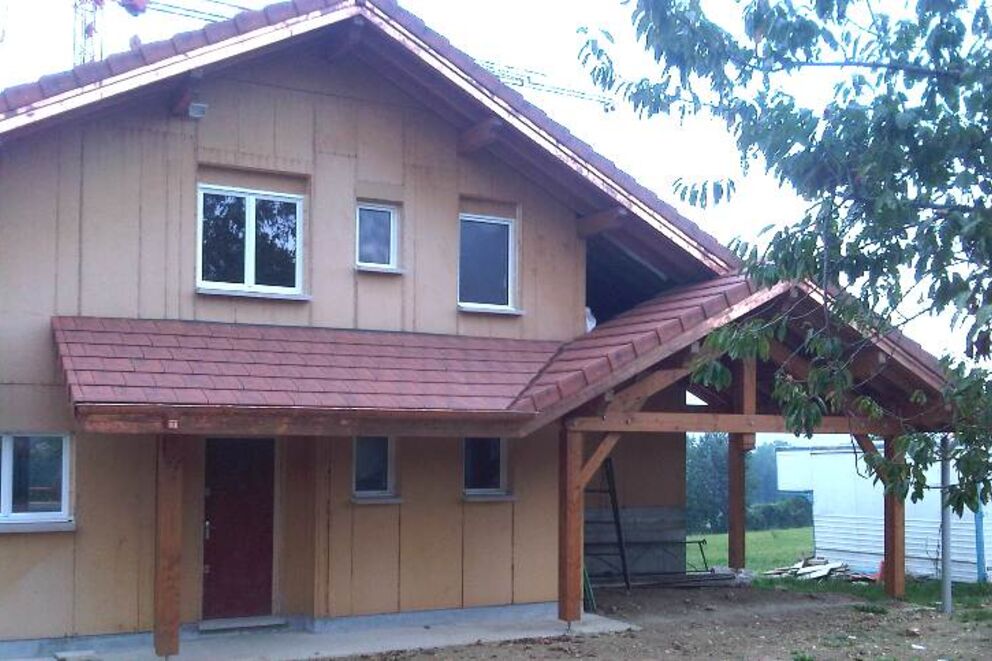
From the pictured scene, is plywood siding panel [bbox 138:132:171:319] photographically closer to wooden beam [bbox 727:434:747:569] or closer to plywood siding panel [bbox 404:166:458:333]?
plywood siding panel [bbox 404:166:458:333]

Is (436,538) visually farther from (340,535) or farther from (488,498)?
(340,535)

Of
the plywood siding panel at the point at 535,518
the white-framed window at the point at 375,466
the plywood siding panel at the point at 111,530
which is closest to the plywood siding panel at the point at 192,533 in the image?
the plywood siding panel at the point at 111,530

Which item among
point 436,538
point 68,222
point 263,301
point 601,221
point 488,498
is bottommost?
point 436,538

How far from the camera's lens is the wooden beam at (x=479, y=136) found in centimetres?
1420

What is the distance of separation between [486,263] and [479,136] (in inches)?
61.7

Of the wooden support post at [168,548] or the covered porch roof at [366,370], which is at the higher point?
the covered porch roof at [366,370]

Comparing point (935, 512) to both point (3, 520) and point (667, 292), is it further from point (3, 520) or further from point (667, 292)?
point (3, 520)

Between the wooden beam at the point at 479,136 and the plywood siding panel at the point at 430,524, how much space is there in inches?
134

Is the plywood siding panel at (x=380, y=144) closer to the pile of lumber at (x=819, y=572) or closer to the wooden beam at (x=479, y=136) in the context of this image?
the wooden beam at (x=479, y=136)

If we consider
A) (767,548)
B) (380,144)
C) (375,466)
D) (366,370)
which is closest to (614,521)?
(375,466)

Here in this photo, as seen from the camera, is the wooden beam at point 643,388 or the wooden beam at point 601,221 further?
the wooden beam at point 601,221

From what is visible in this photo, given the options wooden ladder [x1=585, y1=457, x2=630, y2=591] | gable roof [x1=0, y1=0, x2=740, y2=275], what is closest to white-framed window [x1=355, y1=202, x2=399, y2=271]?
gable roof [x1=0, y1=0, x2=740, y2=275]

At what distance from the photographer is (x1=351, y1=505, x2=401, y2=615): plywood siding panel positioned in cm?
1377

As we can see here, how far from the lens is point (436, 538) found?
1434 cm
